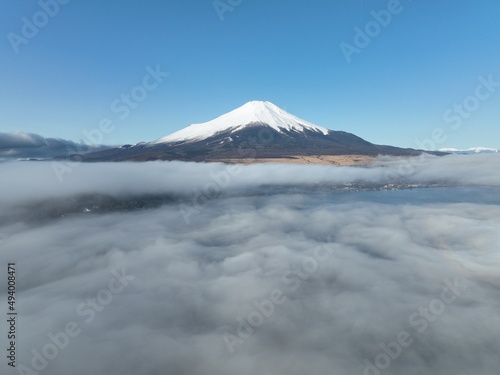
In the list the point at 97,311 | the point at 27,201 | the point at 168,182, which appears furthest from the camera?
the point at 168,182

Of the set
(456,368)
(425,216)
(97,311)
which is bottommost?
(97,311)

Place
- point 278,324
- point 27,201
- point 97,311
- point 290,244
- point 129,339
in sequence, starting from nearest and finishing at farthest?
point 129,339 < point 278,324 < point 97,311 < point 290,244 < point 27,201

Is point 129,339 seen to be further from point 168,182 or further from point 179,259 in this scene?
point 168,182

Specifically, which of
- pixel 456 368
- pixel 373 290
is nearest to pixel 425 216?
pixel 373 290

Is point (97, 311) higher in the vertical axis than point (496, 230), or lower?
lower

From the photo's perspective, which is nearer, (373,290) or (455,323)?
(455,323)

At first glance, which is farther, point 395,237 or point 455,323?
point 395,237

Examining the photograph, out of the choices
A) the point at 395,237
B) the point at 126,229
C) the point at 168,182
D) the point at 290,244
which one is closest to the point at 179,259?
the point at 290,244

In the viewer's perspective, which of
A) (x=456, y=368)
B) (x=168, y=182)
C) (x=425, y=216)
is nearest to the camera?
(x=456, y=368)

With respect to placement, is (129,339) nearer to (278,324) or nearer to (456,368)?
(278,324)
